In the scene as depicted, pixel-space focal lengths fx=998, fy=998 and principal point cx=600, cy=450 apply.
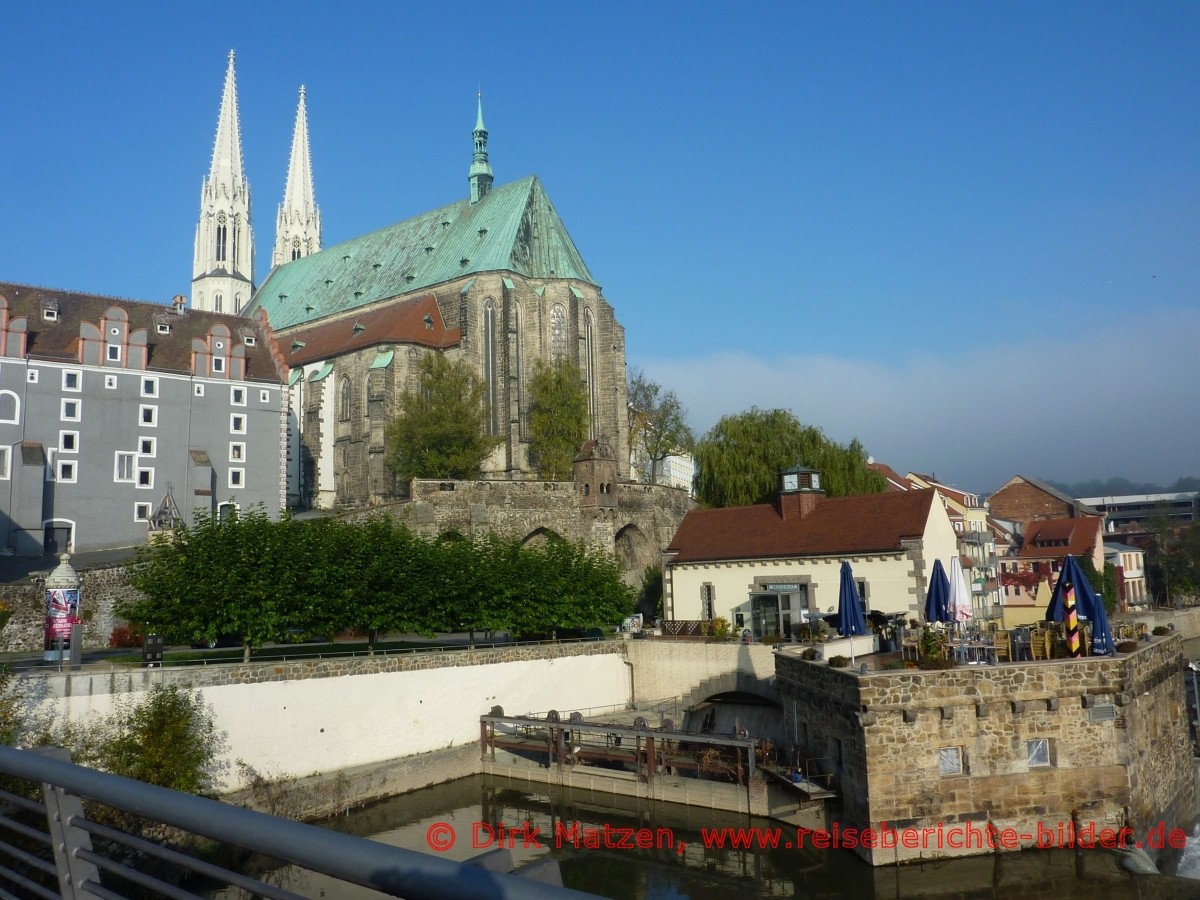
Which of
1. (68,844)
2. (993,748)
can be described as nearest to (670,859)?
(993,748)

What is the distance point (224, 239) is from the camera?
4067 inches

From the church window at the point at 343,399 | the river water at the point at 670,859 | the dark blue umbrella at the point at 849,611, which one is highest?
the church window at the point at 343,399

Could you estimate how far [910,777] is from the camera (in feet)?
69.9

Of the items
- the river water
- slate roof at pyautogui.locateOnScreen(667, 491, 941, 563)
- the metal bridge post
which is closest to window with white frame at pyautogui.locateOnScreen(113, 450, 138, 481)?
slate roof at pyautogui.locateOnScreen(667, 491, 941, 563)

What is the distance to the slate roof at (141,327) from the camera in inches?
1977

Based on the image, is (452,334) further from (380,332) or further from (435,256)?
(435,256)

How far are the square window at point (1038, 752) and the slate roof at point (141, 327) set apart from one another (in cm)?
4553

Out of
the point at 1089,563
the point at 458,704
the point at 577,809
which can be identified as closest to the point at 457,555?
the point at 458,704

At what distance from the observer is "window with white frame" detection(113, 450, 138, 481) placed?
50594mm

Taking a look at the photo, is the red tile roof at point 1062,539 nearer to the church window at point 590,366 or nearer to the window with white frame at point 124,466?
the church window at point 590,366

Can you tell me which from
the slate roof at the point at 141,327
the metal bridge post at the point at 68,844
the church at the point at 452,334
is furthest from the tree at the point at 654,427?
the metal bridge post at the point at 68,844

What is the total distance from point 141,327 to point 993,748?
48440 millimetres

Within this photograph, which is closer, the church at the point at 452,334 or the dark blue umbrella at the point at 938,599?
the dark blue umbrella at the point at 938,599

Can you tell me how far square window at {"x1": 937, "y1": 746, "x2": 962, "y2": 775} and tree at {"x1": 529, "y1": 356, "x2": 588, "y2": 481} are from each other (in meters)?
44.2
